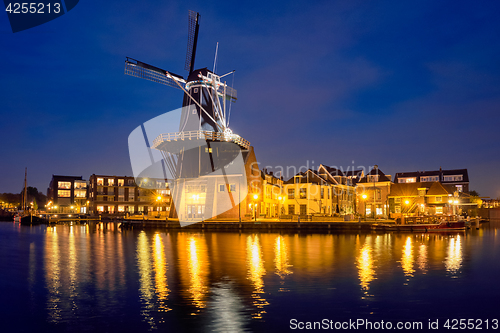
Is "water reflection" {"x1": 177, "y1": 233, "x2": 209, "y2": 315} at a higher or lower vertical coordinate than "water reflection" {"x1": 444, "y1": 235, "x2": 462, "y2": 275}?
higher

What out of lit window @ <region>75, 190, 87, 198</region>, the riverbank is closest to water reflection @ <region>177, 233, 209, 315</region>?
the riverbank

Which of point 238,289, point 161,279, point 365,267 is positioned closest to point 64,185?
point 161,279

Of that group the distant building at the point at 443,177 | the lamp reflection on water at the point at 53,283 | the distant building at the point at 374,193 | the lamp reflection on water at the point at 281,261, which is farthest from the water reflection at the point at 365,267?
the distant building at the point at 443,177

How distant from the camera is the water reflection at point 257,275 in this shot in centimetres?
→ 1326

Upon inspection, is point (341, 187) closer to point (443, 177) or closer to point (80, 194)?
point (443, 177)

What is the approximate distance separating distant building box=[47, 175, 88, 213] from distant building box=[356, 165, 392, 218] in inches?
2992

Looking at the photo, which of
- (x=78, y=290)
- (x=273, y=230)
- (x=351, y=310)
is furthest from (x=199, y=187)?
(x=351, y=310)

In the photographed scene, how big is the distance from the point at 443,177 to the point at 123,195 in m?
81.6

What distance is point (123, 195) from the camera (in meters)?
96.6

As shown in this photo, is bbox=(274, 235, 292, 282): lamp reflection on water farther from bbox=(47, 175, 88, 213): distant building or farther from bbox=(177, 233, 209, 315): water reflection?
bbox=(47, 175, 88, 213): distant building

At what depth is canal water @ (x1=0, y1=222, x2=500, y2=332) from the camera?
1199 cm

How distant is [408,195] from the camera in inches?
2566

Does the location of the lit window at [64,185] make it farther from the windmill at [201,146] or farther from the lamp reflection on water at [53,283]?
the lamp reflection on water at [53,283]

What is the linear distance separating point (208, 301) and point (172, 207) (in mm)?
42672
